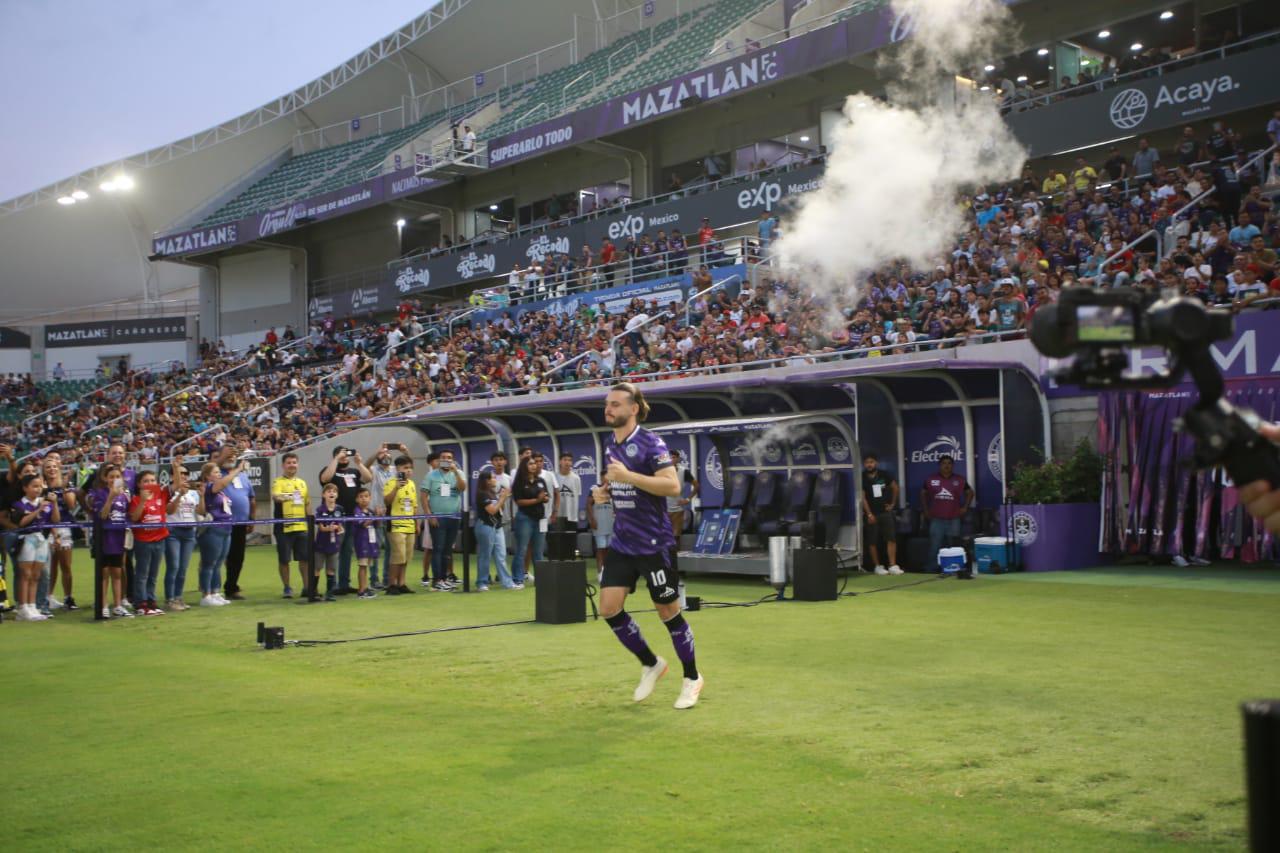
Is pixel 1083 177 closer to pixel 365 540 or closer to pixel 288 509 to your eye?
pixel 365 540

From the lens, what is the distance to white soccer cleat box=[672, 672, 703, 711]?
6793mm

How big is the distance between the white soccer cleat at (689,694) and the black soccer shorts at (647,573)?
52 cm

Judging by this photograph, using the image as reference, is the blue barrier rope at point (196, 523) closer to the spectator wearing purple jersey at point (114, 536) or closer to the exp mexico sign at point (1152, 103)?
the spectator wearing purple jersey at point (114, 536)

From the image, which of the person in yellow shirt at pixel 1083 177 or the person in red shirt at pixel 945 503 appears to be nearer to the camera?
the person in red shirt at pixel 945 503

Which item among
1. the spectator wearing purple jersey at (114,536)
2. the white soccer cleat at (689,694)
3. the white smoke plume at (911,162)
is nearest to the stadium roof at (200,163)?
the white smoke plume at (911,162)

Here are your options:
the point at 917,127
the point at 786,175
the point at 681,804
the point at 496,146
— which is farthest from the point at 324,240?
the point at 681,804

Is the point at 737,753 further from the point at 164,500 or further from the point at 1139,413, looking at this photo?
the point at 1139,413

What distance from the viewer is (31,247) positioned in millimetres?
54281

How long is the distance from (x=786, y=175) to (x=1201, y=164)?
10.8 metres

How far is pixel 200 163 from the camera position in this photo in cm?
5216

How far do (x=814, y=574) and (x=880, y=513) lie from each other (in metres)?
4.04

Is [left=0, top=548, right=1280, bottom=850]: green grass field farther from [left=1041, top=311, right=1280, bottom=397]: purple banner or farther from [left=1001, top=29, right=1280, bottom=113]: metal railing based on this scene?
[left=1001, top=29, right=1280, bottom=113]: metal railing

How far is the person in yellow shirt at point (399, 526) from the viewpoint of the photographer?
1511cm

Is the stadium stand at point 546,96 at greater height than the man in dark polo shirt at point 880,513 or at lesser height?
greater
